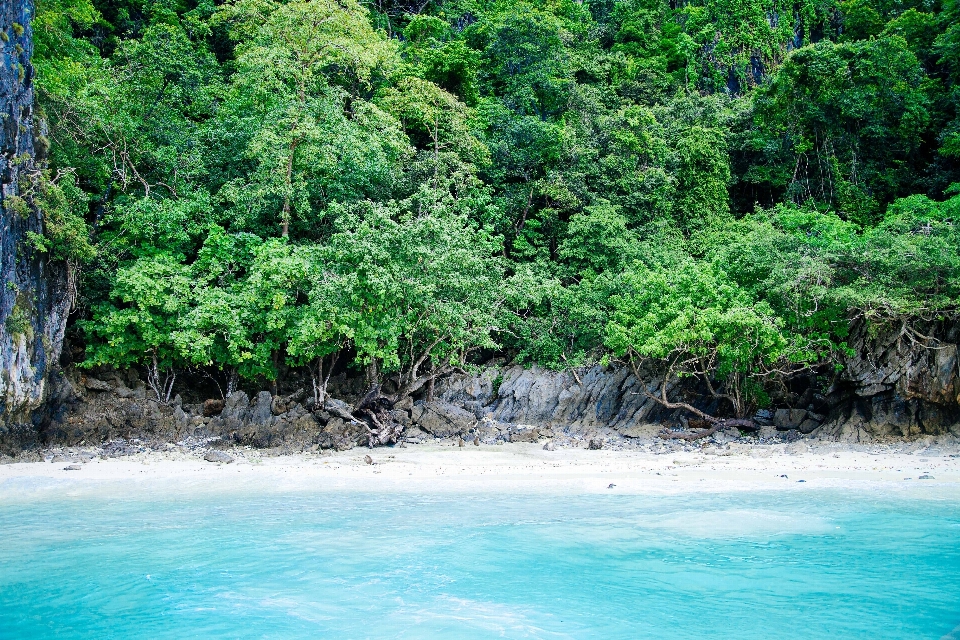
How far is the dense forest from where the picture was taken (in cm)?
1711

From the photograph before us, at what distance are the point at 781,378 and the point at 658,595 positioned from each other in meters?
13.0

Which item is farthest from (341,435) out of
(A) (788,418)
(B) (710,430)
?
(A) (788,418)

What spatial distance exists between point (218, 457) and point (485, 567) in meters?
9.14

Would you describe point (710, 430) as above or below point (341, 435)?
above

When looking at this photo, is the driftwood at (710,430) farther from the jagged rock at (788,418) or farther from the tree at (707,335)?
the jagged rock at (788,418)

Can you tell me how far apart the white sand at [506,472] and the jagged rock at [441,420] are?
9.14 feet

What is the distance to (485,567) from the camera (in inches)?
328

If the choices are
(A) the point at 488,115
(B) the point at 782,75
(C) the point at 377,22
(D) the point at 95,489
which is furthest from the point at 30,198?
(B) the point at 782,75

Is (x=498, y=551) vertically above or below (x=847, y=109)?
below

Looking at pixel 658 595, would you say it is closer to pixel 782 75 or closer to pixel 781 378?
pixel 781 378

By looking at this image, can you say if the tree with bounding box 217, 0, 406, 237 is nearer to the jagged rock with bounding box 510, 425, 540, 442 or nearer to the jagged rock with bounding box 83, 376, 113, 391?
the jagged rock with bounding box 83, 376, 113, 391

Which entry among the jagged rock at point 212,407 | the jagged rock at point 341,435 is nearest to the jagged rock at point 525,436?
the jagged rock at point 341,435

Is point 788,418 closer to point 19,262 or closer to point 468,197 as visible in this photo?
point 468,197

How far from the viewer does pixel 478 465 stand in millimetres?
14633
